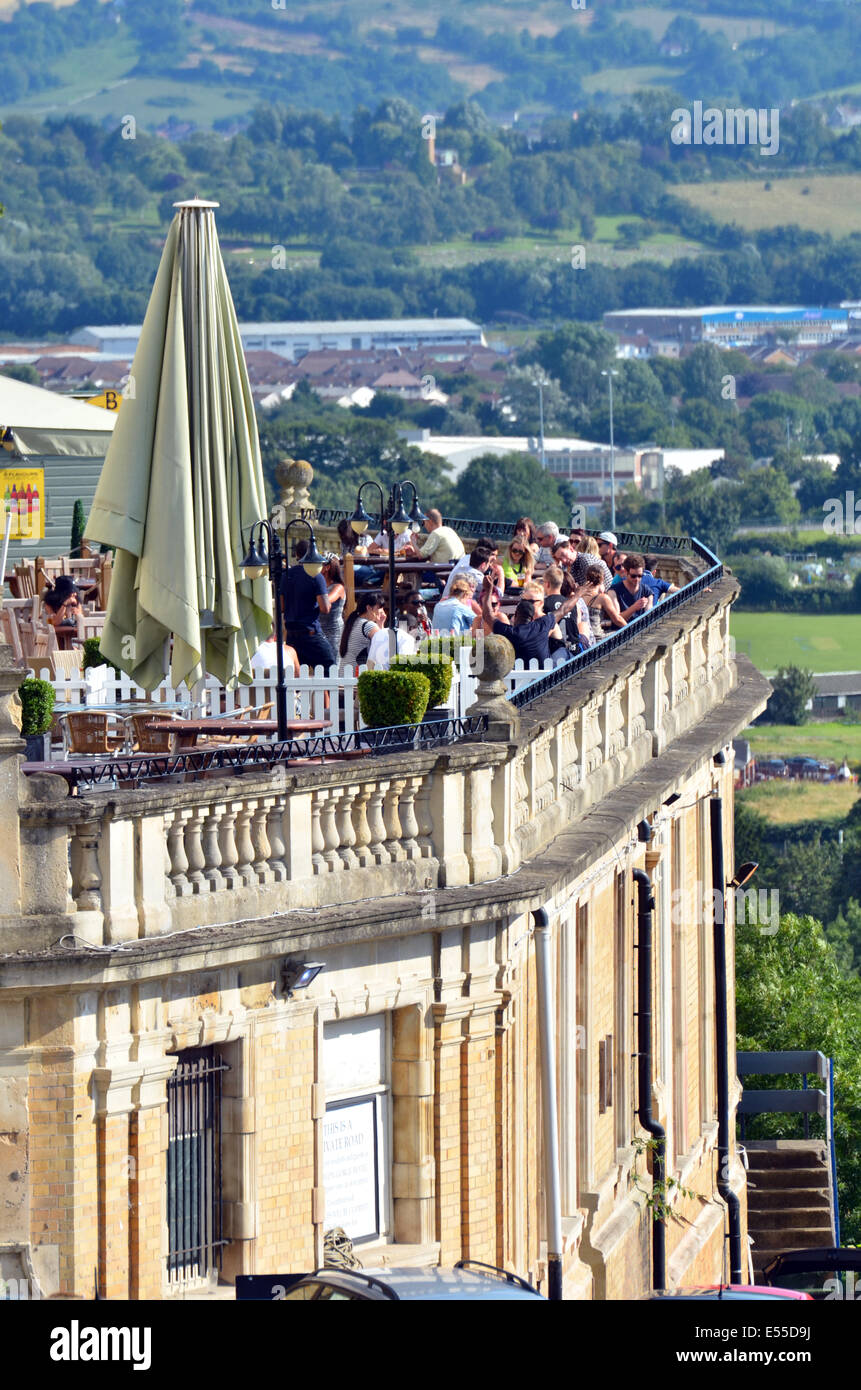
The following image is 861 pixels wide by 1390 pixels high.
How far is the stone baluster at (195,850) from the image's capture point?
12.8 metres

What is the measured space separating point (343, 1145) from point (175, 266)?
17.9ft

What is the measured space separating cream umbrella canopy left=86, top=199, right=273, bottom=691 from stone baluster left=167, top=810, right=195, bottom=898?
10.7 ft

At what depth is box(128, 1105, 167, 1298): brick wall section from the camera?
12609 mm

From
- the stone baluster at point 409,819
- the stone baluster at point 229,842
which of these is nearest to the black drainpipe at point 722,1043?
the stone baluster at point 409,819

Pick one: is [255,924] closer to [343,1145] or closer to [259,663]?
[343,1145]

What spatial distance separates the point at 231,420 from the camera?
1642cm

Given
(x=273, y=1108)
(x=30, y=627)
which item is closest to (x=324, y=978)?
(x=273, y=1108)

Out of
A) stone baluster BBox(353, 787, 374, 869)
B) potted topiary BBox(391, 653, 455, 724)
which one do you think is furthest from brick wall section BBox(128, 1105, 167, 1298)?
potted topiary BBox(391, 653, 455, 724)

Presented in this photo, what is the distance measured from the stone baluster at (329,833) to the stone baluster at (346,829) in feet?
0.18

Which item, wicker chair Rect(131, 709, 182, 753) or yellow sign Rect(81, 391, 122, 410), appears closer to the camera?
wicker chair Rect(131, 709, 182, 753)

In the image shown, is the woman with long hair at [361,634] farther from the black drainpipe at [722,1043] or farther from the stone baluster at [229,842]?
the black drainpipe at [722,1043]

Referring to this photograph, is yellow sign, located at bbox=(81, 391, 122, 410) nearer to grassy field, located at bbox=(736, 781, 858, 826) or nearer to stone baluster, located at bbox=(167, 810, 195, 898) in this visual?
stone baluster, located at bbox=(167, 810, 195, 898)

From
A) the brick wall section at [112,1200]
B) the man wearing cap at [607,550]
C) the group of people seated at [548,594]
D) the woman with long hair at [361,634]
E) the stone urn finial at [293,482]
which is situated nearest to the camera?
the brick wall section at [112,1200]
